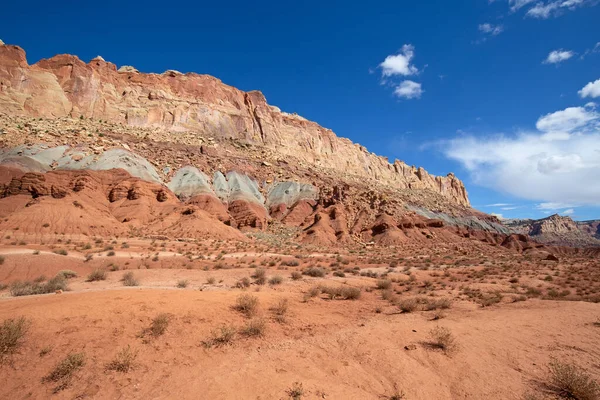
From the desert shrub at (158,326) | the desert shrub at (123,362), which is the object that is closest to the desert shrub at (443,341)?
the desert shrub at (158,326)

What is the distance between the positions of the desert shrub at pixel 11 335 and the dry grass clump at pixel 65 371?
1.00m

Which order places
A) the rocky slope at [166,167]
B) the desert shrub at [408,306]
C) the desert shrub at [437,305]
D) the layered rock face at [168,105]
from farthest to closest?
the layered rock face at [168,105], the rocky slope at [166,167], the desert shrub at [437,305], the desert shrub at [408,306]

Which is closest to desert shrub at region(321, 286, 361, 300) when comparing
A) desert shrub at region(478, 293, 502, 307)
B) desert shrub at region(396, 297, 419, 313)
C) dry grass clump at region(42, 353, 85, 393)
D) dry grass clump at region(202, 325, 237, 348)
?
desert shrub at region(396, 297, 419, 313)

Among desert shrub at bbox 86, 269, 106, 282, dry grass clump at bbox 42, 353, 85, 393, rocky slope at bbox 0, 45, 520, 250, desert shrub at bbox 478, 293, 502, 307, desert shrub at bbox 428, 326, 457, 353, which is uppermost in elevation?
rocky slope at bbox 0, 45, 520, 250

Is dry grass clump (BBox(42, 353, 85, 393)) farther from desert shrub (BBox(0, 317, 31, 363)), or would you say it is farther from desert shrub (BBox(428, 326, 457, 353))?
desert shrub (BBox(428, 326, 457, 353))

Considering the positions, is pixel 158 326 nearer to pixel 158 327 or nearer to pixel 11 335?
pixel 158 327

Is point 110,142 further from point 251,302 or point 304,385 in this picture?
point 304,385

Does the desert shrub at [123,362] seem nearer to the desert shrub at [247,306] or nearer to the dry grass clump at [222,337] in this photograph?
the dry grass clump at [222,337]

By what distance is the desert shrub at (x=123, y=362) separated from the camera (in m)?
5.14

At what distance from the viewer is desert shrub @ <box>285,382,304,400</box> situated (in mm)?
4734

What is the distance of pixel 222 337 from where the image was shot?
20.9 feet

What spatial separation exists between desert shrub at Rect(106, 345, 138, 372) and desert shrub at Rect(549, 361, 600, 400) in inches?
301

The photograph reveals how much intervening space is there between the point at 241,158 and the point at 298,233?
85.1 ft

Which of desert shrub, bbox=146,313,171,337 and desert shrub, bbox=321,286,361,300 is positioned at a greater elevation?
desert shrub, bbox=321,286,361,300
